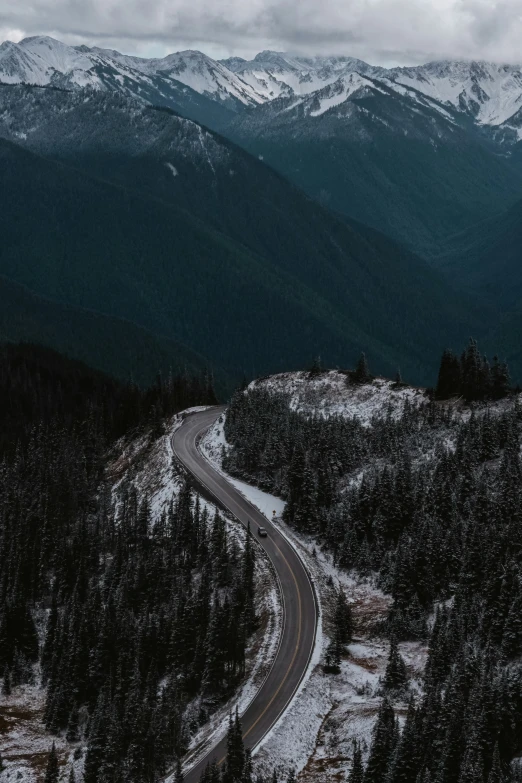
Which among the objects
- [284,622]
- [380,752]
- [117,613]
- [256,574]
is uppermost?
[256,574]

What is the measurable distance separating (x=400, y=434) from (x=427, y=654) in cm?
4646

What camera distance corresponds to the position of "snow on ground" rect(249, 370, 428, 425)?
126375 mm

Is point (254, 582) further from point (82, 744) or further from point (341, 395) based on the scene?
point (341, 395)

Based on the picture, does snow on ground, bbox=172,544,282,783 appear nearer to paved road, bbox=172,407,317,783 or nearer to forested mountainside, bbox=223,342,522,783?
paved road, bbox=172,407,317,783

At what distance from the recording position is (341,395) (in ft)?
451

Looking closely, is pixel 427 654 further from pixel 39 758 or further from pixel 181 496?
pixel 181 496

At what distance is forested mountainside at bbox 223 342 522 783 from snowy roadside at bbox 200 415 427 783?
1.52 m

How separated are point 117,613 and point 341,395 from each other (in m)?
64.4

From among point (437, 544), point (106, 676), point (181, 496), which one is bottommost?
point (106, 676)

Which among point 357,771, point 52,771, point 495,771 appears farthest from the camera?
point 52,771

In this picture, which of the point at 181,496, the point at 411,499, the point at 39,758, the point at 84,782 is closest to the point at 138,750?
the point at 84,782

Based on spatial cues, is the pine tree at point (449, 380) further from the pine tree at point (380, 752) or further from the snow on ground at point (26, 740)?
the pine tree at point (380, 752)

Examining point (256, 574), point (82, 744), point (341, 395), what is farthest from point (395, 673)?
point (341, 395)

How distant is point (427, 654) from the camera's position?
65125mm
